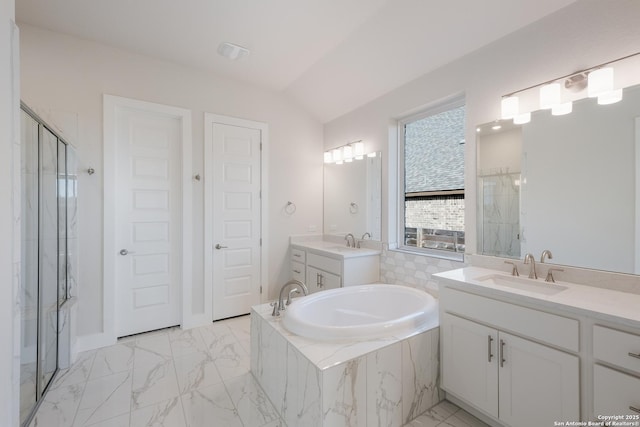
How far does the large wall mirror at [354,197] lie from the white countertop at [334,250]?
Result: 6.5 inches

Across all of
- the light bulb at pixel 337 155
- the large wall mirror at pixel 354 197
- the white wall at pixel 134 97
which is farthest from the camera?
the light bulb at pixel 337 155

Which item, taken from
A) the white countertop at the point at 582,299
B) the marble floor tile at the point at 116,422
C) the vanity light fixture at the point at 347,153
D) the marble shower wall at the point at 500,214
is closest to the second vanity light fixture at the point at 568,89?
the marble shower wall at the point at 500,214

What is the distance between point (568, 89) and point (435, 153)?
1087 millimetres

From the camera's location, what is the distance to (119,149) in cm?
272

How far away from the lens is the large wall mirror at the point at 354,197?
3.15 metres

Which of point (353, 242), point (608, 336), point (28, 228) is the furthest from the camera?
point (353, 242)

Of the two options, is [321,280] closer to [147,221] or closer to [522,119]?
[147,221]

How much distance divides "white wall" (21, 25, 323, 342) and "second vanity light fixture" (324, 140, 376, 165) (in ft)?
1.21

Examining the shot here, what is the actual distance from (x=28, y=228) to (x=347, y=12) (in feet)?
8.88

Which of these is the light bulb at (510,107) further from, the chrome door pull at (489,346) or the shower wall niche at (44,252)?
the shower wall niche at (44,252)

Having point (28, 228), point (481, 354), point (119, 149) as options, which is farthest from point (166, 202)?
point (481, 354)

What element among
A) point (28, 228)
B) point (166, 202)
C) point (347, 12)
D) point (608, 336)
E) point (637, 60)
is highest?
point (347, 12)

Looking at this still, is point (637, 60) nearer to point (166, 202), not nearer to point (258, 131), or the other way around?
point (258, 131)

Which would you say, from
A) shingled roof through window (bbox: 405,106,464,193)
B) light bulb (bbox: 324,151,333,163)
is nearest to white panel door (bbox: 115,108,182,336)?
light bulb (bbox: 324,151,333,163)
